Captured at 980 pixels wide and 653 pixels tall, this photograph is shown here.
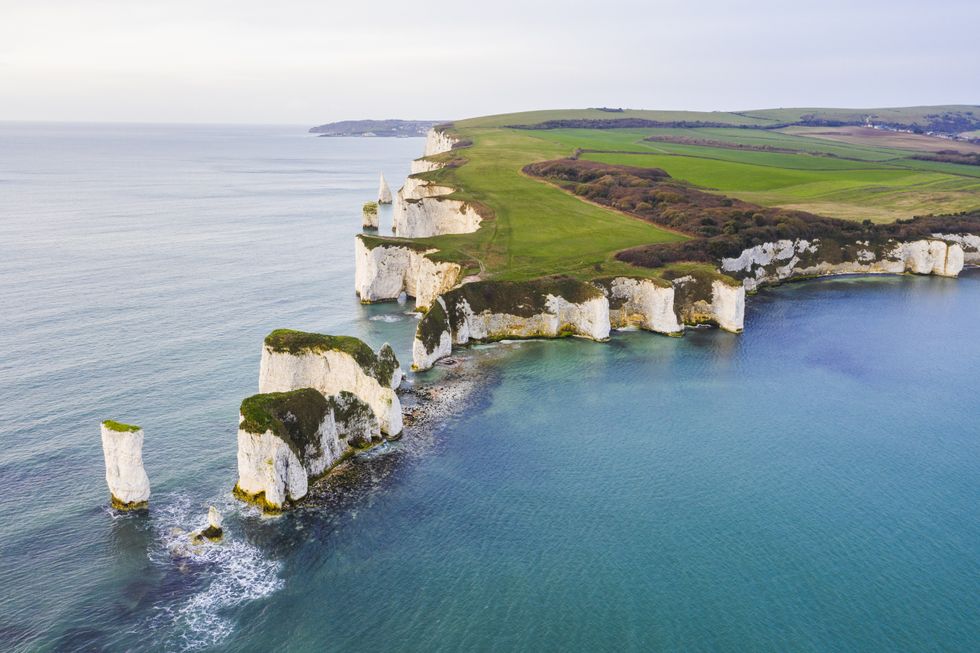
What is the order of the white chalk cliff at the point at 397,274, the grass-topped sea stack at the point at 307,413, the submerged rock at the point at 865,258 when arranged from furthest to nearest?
the submerged rock at the point at 865,258 < the white chalk cliff at the point at 397,274 < the grass-topped sea stack at the point at 307,413

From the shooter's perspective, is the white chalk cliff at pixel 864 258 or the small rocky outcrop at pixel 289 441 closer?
the small rocky outcrop at pixel 289 441

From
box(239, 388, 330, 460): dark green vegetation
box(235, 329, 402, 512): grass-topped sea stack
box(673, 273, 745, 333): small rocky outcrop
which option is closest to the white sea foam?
box(235, 329, 402, 512): grass-topped sea stack

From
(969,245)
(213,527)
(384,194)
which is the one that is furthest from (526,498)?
(384,194)

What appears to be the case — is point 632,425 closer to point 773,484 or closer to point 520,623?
point 773,484

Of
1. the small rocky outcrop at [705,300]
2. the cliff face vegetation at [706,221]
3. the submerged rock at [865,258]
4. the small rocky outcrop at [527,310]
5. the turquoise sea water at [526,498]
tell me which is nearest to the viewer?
the turquoise sea water at [526,498]

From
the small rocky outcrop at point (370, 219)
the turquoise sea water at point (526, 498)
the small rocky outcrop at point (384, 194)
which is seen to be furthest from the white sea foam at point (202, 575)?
the small rocky outcrop at point (384, 194)

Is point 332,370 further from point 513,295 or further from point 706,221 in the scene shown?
point 706,221

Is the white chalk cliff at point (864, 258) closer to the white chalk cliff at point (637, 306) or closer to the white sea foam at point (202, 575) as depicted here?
the white chalk cliff at point (637, 306)

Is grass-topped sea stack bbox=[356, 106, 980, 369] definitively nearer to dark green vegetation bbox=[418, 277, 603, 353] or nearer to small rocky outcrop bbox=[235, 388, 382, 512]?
A: dark green vegetation bbox=[418, 277, 603, 353]
